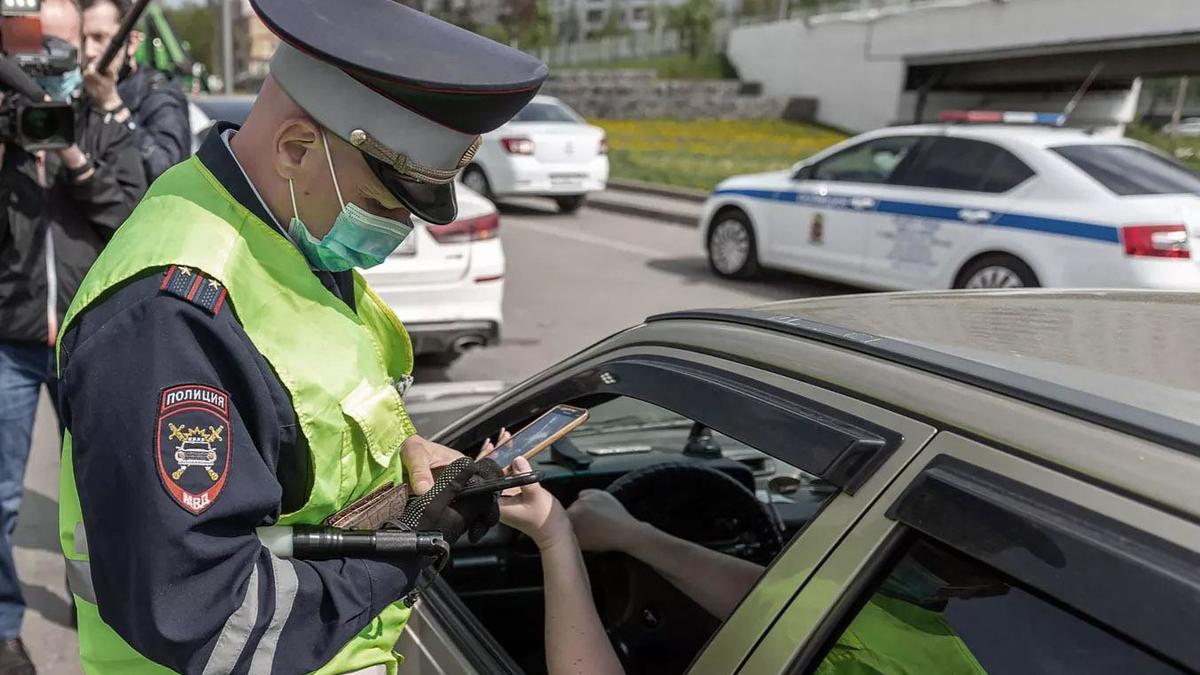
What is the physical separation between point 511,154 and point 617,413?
10353 mm

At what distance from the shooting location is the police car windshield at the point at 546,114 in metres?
13.0

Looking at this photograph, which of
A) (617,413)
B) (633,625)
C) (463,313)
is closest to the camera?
(633,625)

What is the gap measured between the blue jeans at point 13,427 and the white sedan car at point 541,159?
978 centimetres

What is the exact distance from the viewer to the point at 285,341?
122 centimetres

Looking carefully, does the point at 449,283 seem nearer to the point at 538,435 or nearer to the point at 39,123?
the point at 39,123

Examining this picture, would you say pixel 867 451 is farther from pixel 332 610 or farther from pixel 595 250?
pixel 595 250

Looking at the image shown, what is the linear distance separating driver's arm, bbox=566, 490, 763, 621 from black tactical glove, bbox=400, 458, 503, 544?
500 mm

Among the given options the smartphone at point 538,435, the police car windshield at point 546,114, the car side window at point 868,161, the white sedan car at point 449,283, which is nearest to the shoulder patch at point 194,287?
the smartphone at point 538,435

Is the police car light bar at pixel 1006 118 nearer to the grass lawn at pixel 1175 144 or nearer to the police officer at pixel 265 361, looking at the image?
the police officer at pixel 265 361

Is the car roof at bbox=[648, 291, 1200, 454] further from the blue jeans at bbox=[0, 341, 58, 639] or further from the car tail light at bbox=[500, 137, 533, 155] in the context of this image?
the car tail light at bbox=[500, 137, 533, 155]

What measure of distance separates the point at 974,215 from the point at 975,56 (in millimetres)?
21500

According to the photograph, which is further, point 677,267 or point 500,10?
point 500,10

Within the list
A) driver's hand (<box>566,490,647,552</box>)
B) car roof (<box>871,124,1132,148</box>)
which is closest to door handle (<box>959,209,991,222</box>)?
car roof (<box>871,124,1132,148</box>)

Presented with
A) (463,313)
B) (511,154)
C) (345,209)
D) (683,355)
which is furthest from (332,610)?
(511,154)
